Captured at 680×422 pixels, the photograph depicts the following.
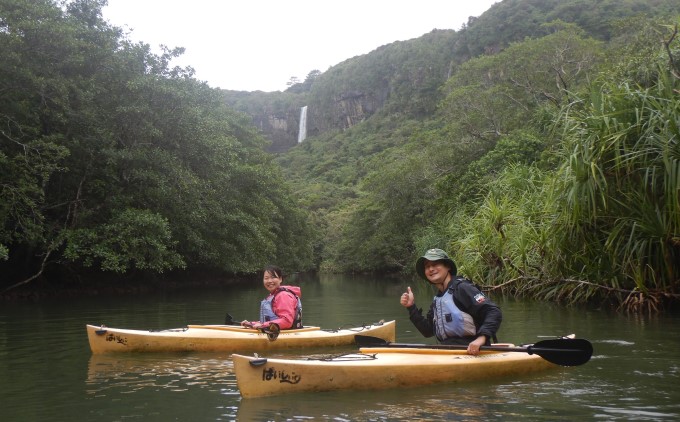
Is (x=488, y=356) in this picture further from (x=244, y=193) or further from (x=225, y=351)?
(x=244, y=193)

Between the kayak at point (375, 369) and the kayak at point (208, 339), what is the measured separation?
6.82 ft

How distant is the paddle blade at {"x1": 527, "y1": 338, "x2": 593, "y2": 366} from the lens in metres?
5.43

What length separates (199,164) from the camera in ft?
66.3

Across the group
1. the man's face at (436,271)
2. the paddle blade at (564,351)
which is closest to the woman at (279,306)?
the man's face at (436,271)

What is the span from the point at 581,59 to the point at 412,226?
40.3 feet

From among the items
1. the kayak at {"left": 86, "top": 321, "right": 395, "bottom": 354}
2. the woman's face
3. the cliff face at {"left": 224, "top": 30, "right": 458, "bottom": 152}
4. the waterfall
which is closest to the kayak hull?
the woman's face

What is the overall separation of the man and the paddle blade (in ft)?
1.52

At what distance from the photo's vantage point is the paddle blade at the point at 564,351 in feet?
17.8

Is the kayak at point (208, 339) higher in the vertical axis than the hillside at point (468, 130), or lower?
lower

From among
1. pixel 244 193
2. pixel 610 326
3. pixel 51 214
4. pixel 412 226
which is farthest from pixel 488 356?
pixel 412 226

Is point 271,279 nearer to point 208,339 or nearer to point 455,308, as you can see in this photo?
point 208,339

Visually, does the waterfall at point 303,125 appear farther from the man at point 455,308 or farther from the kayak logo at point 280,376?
the kayak logo at point 280,376

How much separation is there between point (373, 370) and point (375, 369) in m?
0.02

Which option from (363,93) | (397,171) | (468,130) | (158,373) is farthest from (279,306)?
(363,93)
